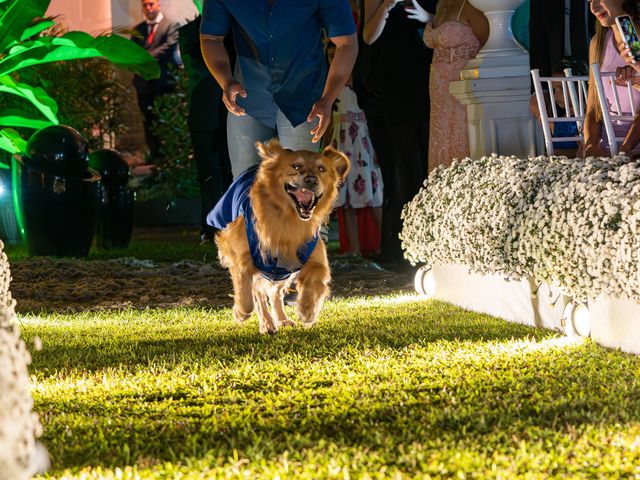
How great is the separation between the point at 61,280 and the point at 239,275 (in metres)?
4.04

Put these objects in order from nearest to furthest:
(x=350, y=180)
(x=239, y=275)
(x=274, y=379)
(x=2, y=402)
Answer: (x=2, y=402)
(x=274, y=379)
(x=239, y=275)
(x=350, y=180)

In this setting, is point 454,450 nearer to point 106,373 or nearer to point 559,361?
point 559,361

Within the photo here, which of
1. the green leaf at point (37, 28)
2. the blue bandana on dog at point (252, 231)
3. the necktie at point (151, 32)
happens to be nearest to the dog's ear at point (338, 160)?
the blue bandana on dog at point (252, 231)

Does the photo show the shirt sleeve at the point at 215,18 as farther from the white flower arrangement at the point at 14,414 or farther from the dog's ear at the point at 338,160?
the white flower arrangement at the point at 14,414

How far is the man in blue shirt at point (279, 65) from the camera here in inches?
223

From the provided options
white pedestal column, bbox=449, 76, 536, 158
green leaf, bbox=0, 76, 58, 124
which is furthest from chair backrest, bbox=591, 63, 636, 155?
green leaf, bbox=0, 76, 58, 124

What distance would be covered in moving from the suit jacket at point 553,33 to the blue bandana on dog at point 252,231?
2.72 meters

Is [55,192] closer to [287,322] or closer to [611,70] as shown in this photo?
[287,322]

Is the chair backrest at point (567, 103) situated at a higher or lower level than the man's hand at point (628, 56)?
lower

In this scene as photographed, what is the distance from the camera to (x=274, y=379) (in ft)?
14.0

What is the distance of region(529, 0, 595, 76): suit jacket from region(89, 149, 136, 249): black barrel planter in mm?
5991

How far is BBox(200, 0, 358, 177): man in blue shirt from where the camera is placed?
18.6 ft

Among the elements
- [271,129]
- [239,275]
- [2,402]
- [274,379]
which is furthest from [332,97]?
[2,402]

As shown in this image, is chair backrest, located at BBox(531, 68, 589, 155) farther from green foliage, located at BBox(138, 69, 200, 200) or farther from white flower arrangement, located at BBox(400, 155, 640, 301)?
green foliage, located at BBox(138, 69, 200, 200)
